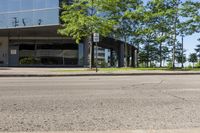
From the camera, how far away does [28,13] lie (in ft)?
152

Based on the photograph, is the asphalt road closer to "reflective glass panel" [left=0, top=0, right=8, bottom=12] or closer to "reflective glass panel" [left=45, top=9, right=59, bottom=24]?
"reflective glass panel" [left=45, top=9, right=59, bottom=24]

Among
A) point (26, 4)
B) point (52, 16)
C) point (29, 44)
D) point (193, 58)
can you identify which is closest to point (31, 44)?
point (29, 44)

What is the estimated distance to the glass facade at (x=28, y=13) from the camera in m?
45.2

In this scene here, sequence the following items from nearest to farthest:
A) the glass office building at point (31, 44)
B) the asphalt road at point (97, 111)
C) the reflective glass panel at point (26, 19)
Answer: the asphalt road at point (97, 111)
the reflective glass panel at point (26, 19)
the glass office building at point (31, 44)

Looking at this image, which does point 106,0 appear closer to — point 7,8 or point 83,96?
point 7,8

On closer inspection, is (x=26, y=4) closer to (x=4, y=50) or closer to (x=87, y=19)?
(x=4, y=50)

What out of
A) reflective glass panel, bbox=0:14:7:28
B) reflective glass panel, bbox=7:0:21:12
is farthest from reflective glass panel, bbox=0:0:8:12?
reflective glass panel, bbox=0:14:7:28

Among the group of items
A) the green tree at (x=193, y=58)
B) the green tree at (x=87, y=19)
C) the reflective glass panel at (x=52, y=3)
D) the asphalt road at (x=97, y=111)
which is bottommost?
the asphalt road at (x=97, y=111)

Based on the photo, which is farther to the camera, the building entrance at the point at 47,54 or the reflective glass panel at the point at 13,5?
the building entrance at the point at 47,54

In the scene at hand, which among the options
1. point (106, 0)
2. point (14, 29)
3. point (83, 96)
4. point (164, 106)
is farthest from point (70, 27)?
point (164, 106)

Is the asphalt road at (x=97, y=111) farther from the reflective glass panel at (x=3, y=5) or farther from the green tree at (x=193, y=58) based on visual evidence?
the green tree at (x=193, y=58)

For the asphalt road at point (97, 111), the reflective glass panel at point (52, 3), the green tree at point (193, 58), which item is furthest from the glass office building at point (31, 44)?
the asphalt road at point (97, 111)

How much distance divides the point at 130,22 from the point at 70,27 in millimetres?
8661

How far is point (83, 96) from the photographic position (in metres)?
13.5
